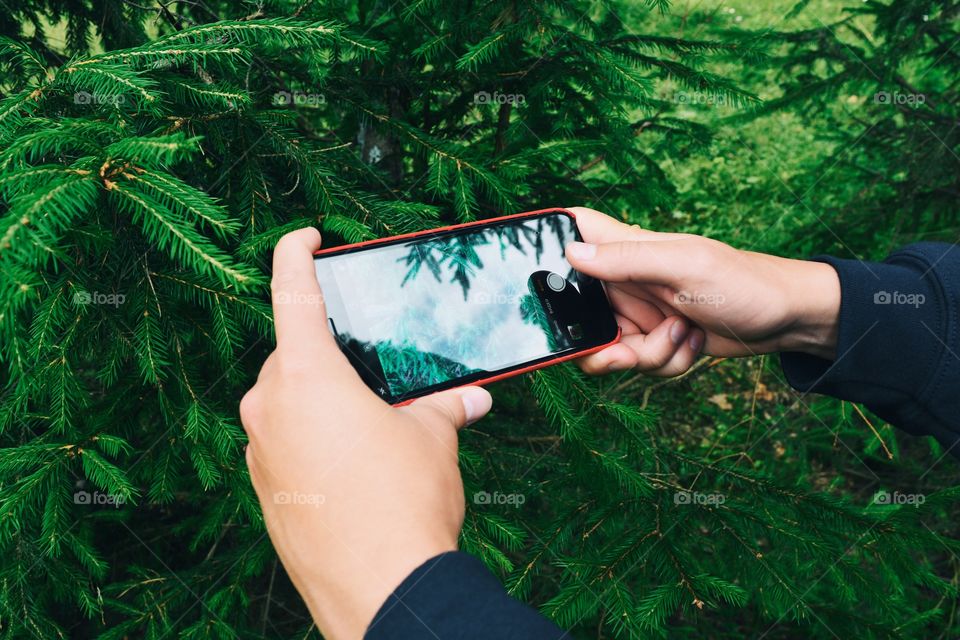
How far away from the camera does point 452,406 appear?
1373mm

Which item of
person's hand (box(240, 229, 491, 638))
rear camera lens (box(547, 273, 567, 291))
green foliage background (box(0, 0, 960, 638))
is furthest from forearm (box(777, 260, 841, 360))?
person's hand (box(240, 229, 491, 638))

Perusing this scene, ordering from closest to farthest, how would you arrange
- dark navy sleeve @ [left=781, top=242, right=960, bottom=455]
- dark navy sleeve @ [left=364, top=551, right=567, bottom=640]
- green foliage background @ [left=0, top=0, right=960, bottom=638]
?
dark navy sleeve @ [left=364, top=551, right=567, bottom=640], green foliage background @ [left=0, top=0, right=960, bottom=638], dark navy sleeve @ [left=781, top=242, right=960, bottom=455]

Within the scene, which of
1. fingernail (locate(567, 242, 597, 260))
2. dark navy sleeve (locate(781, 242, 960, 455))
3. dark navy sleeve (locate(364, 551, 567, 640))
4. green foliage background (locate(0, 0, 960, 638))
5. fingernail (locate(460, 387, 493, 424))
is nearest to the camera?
dark navy sleeve (locate(364, 551, 567, 640))

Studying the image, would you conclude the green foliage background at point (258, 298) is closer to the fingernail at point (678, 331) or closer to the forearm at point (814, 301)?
the fingernail at point (678, 331)

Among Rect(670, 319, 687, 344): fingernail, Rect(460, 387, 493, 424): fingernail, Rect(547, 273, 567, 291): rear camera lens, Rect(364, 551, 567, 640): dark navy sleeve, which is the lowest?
Rect(670, 319, 687, 344): fingernail

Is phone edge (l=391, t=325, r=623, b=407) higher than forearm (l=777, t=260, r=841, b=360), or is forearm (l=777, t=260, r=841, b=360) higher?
forearm (l=777, t=260, r=841, b=360)

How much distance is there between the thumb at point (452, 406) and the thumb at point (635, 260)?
54 cm

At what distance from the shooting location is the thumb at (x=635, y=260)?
5.48ft

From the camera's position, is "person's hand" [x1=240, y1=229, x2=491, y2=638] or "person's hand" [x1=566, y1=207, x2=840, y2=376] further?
"person's hand" [x1=566, y1=207, x2=840, y2=376]

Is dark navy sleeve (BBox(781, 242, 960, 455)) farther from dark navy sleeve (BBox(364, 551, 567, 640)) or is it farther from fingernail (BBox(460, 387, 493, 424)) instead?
dark navy sleeve (BBox(364, 551, 567, 640))

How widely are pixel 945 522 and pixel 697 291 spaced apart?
116 inches

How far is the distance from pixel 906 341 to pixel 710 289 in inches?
21.4

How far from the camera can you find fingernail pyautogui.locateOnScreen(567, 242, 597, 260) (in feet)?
5.60

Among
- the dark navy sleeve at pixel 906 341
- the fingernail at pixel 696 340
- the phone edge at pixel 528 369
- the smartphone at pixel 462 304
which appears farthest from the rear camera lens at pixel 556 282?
the dark navy sleeve at pixel 906 341
